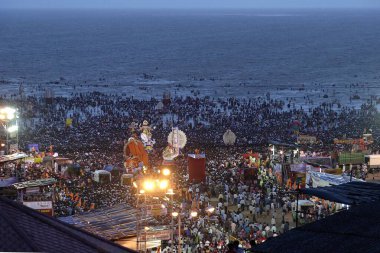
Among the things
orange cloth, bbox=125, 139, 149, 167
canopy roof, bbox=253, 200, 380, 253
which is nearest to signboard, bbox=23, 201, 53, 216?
orange cloth, bbox=125, 139, 149, 167

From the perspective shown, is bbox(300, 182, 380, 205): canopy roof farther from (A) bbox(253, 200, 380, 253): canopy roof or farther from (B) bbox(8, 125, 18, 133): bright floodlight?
(B) bbox(8, 125, 18, 133): bright floodlight

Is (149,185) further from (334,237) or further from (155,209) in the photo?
(334,237)

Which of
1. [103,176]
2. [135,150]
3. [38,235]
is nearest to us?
[38,235]

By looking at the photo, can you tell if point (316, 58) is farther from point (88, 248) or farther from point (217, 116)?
point (88, 248)

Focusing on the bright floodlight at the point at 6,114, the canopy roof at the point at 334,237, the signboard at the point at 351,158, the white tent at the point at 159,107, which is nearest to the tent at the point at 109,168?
the bright floodlight at the point at 6,114

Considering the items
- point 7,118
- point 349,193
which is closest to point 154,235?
point 349,193

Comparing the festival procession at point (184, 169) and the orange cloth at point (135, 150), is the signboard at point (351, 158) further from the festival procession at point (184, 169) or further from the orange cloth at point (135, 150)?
the orange cloth at point (135, 150)

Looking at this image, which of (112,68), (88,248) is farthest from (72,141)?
(112,68)
